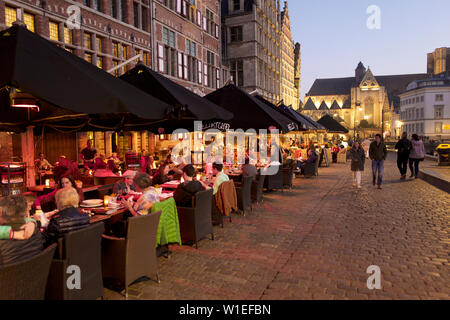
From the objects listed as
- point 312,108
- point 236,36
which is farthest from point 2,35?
point 312,108

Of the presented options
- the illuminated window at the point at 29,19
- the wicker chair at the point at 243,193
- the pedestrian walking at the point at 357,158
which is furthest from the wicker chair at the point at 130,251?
the illuminated window at the point at 29,19

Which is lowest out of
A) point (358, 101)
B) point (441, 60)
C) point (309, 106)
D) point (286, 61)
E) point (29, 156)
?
point (29, 156)

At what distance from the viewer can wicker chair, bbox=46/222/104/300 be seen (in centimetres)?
344

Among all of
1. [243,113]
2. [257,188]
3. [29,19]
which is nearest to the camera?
[257,188]

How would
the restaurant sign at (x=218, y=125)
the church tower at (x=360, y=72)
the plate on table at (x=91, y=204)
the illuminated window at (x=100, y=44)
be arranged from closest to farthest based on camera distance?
Result: the plate on table at (x=91, y=204) < the restaurant sign at (x=218, y=125) < the illuminated window at (x=100, y=44) < the church tower at (x=360, y=72)

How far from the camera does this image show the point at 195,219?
19.6 feet

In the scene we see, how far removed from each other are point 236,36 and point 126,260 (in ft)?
134

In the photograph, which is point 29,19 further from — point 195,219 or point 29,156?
point 195,219

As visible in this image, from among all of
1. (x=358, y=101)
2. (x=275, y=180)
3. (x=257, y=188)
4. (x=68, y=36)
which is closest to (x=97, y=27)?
(x=68, y=36)

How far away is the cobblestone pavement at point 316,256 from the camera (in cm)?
448

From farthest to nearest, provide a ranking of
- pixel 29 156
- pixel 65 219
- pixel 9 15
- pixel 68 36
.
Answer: pixel 68 36, pixel 9 15, pixel 29 156, pixel 65 219

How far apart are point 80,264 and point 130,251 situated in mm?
677

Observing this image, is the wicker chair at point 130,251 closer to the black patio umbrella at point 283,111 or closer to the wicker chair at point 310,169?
the black patio umbrella at point 283,111

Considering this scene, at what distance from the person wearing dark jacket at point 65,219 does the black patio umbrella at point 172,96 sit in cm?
270
